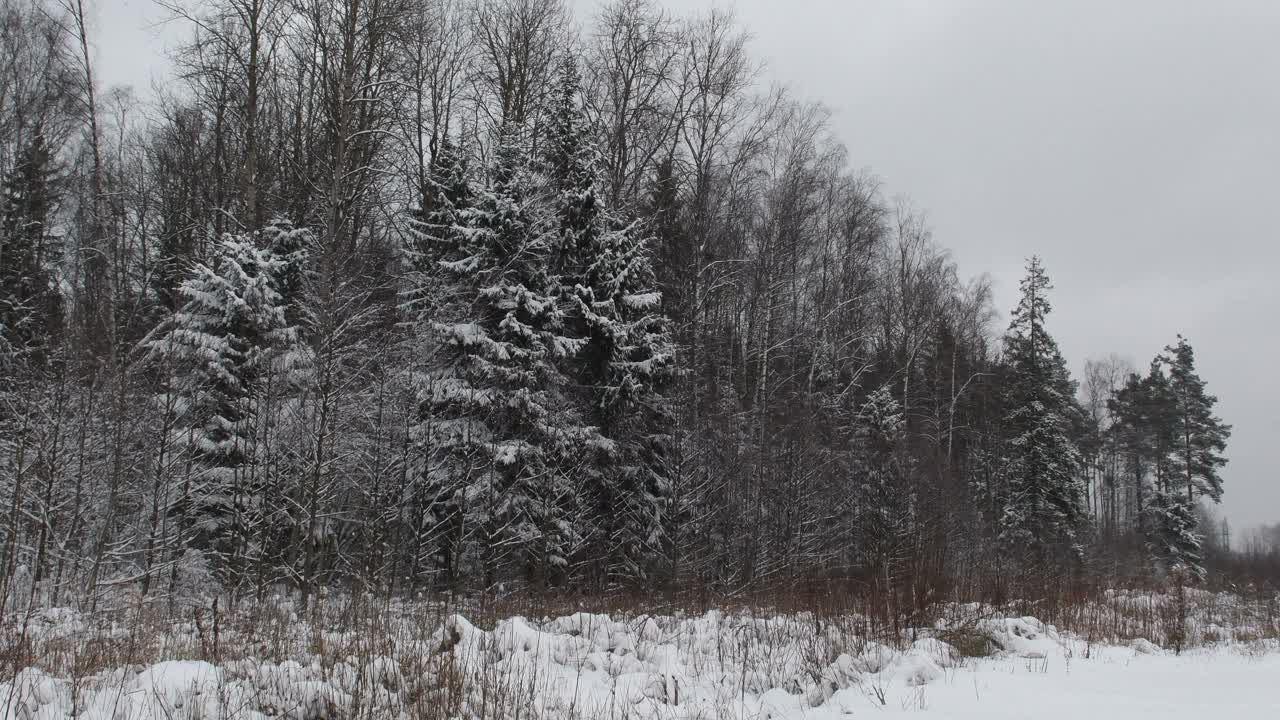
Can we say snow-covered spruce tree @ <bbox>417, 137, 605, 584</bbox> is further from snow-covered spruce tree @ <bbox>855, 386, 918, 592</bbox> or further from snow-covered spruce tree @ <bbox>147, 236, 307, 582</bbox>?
snow-covered spruce tree @ <bbox>855, 386, 918, 592</bbox>

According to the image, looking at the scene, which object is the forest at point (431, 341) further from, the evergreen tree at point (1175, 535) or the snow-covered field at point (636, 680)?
the evergreen tree at point (1175, 535)

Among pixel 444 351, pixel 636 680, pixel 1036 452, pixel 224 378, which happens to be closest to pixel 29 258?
pixel 224 378

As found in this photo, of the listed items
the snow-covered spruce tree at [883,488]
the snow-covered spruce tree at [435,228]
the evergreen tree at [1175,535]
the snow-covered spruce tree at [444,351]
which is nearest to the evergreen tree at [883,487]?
the snow-covered spruce tree at [883,488]

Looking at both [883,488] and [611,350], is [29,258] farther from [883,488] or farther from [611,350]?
[883,488]

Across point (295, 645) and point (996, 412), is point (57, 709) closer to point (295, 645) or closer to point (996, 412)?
point (295, 645)

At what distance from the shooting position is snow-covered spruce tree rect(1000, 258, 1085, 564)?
1209 inches

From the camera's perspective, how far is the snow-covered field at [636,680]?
4.26 meters

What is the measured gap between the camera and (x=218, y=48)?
1664 cm

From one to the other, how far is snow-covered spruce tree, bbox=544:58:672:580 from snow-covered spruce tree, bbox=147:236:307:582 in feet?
21.0

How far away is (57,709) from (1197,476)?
2160 inches

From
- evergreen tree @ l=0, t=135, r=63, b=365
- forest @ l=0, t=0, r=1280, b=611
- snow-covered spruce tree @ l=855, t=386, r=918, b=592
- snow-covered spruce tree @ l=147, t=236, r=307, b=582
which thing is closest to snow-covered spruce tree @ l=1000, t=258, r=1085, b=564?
forest @ l=0, t=0, r=1280, b=611

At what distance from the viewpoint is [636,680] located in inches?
218

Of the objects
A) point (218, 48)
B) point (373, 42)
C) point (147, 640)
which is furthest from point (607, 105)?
point (147, 640)

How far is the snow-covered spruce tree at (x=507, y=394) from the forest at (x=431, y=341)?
8 centimetres
